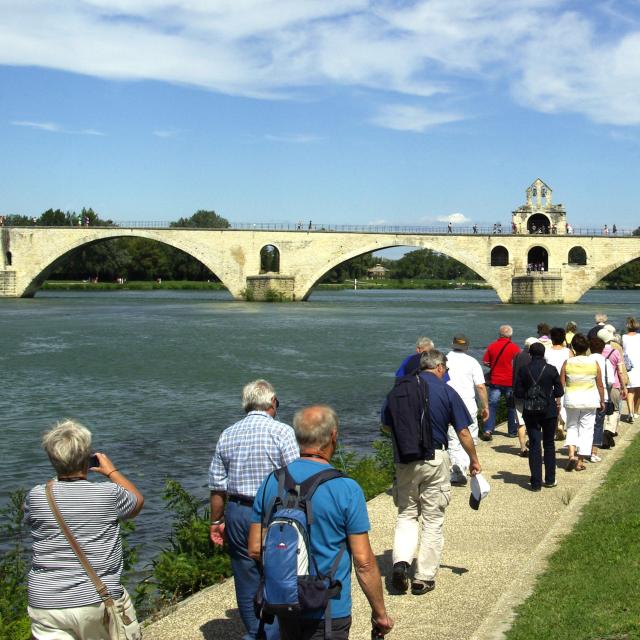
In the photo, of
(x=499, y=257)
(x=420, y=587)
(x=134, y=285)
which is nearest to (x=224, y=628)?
(x=420, y=587)

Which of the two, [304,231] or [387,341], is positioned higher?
[304,231]

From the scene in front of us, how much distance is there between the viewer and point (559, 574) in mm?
5953

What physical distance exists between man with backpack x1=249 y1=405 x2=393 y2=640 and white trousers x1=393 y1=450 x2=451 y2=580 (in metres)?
2.33

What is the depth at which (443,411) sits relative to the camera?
6562mm

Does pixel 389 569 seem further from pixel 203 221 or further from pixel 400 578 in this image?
pixel 203 221

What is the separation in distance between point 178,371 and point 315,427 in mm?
23819

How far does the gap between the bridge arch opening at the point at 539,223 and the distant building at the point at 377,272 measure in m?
103

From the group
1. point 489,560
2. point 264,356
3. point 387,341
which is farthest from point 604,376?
point 387,341

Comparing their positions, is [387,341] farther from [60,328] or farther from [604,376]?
[604,376]

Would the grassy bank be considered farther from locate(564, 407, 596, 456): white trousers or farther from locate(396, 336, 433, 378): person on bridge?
locate(396, 336, 433, 378): person on bridge

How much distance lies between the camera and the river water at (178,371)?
47.5 feet

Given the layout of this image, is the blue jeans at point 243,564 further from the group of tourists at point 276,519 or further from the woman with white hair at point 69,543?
the woman with white hair at point 69,543

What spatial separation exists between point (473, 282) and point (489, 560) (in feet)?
496

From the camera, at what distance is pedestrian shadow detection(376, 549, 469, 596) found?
6.36 meters
